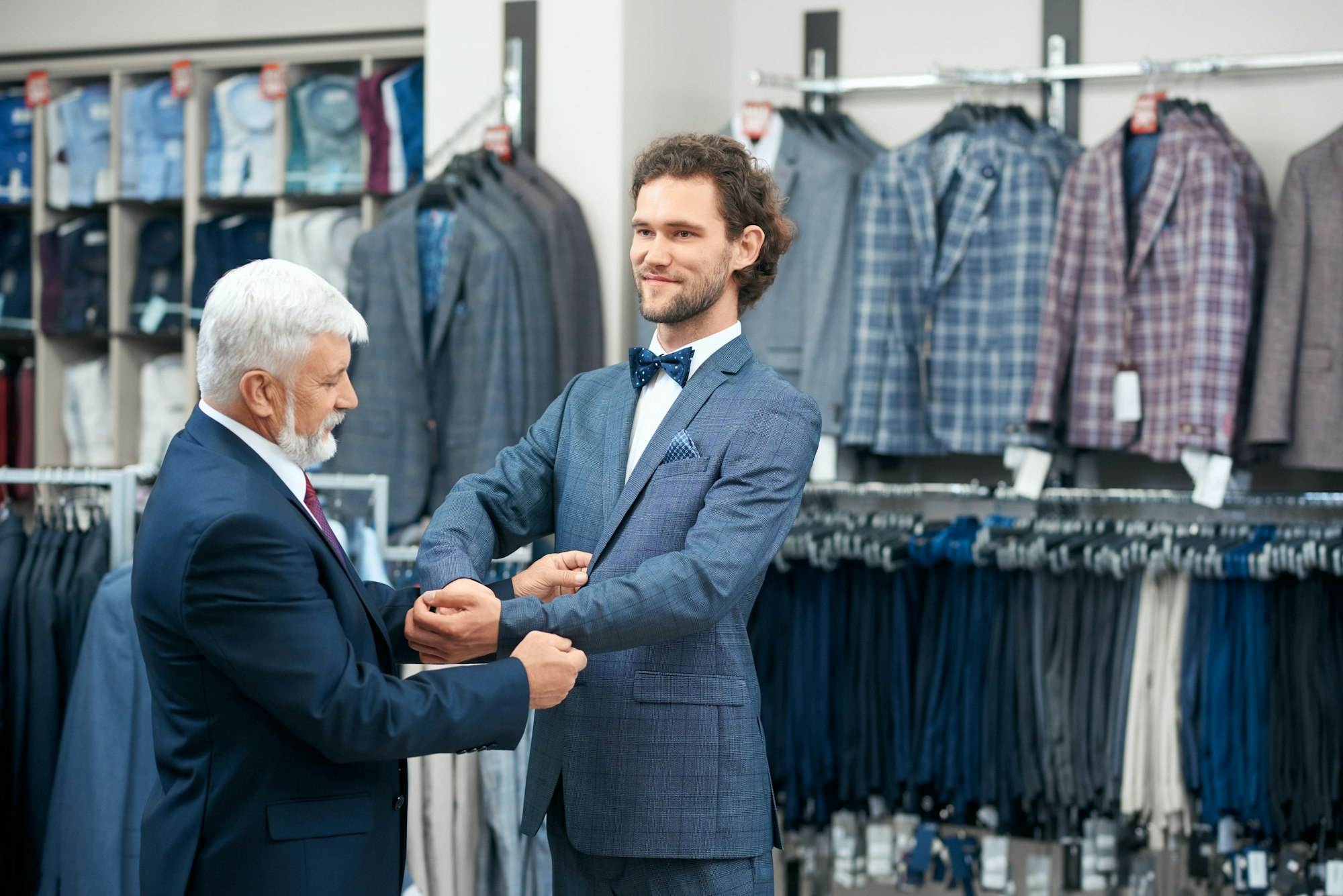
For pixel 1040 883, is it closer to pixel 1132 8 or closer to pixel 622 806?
pixel 622 806

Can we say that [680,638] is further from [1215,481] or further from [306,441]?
[1215,481]

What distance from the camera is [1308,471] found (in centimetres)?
400

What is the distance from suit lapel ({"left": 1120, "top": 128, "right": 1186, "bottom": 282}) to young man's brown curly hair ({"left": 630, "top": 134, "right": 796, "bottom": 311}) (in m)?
1.84

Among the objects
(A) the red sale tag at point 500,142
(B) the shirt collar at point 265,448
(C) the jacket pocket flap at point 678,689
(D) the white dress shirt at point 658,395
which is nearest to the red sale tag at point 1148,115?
(A) the red sale tag at point 500,142

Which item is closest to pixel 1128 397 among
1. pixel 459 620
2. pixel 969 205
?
pixel 969 205

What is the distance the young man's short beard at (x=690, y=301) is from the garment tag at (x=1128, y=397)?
1.97 metres

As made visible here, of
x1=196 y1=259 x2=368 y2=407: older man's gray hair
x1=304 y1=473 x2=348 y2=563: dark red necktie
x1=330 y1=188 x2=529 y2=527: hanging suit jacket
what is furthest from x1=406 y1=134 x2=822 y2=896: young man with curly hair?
x1=330 y1=188 x2=529 y2=527: hanging suit jacket

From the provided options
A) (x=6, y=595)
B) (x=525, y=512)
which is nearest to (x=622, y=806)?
(x=525, y=512)

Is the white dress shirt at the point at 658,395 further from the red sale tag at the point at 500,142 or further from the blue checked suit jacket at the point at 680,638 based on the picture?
the red sale tag at the point at 500,142

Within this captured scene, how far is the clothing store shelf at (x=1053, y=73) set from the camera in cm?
388

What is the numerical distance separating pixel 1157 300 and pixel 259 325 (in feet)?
8.86

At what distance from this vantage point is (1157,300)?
12.3ft

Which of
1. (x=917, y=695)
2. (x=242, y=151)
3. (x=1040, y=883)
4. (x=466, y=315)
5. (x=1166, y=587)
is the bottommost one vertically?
(x=1040, y=883)

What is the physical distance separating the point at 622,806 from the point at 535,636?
297 mm
